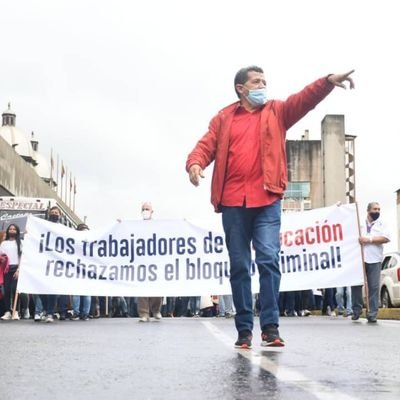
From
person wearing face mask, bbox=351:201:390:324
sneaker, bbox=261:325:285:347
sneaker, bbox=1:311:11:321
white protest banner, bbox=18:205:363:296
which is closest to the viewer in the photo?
sneaker, bbox=261:325:285:347

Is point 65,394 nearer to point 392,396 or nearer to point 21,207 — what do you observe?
point 392,396

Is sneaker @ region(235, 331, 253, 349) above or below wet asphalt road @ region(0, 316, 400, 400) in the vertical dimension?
above

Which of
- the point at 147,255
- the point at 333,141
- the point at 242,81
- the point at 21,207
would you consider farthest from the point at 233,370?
the point at 333,141

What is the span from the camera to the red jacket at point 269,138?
6297mm

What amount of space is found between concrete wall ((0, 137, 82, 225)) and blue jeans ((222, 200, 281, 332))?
2813 cm

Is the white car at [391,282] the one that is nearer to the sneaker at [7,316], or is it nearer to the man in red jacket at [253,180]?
the sneaker at [7,316]

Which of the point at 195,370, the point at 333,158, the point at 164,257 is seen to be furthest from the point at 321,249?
the point at 333,158

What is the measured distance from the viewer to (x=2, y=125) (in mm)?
116500

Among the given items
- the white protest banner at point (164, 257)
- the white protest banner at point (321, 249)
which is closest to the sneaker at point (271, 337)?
the white protest banner at point (321, 249)

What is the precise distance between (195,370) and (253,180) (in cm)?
203

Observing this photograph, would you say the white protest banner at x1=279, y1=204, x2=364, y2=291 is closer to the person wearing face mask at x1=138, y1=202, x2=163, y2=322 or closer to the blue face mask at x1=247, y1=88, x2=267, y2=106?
the person wearing face mask at x1=138, y1=202, x2=163, y2=322

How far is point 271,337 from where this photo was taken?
620 cm

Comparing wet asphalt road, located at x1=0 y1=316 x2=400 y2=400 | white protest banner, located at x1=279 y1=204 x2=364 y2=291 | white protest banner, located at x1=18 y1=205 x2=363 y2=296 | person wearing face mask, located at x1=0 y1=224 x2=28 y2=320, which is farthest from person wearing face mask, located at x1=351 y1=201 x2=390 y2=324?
person wearing face mask, located at x1=0 y1=224 x2=28 y2=320

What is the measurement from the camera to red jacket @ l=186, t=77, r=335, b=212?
6297mm
